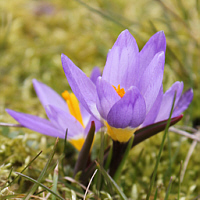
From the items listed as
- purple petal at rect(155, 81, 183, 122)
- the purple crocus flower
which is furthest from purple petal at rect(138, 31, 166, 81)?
purple petal at rect(155, 81, 183, 122)

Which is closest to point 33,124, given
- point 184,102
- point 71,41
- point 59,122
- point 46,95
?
point 59,122

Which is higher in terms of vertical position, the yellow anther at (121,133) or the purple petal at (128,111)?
the purple petal at (128,111)

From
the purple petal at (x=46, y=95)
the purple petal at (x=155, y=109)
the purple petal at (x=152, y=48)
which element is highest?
the purple petal at (x=152, y=48)

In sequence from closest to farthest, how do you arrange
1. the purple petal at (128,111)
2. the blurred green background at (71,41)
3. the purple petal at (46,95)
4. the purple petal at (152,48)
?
the purple petal at (128,111), the purple petal at (152,48), the purple petal at (46,95), the blurred green background at (71,41)

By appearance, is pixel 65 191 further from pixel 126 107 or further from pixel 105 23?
Result: pixel 105 23

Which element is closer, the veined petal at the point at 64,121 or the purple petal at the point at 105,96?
the purple petal at the point at 105,96

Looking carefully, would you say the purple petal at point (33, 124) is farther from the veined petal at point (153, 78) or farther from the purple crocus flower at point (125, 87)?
the veined petal at point (153, 78)

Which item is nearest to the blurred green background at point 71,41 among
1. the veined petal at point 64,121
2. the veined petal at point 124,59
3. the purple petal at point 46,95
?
the purple petal at point 46,95

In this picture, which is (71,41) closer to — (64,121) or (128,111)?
(64,121)
